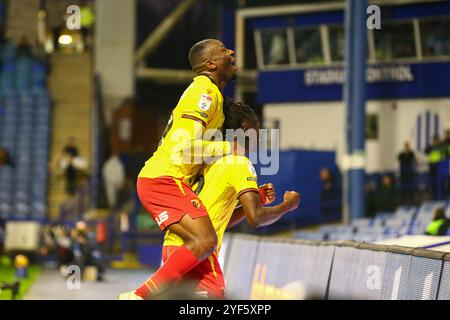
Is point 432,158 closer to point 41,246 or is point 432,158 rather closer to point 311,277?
point 41,246

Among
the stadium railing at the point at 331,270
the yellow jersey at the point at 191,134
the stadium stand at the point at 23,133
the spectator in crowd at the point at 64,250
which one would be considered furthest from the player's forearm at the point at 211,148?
the stadium stand at the point at 23,133

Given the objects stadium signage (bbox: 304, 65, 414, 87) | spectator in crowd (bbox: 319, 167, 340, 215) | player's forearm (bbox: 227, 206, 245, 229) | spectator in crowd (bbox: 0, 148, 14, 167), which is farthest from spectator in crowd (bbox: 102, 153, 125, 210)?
player's forearm (bbox: 227, 206, 245, 229)

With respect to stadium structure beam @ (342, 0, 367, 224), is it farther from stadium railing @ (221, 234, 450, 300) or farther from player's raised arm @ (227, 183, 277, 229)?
player's raised arm @ (227, 183, 277, 229)

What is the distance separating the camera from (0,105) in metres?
32.3

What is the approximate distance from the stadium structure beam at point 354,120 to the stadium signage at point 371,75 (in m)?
9.02

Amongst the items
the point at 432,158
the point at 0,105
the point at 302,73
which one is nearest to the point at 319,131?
the point at 302,73

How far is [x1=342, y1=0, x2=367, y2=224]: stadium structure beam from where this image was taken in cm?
2369

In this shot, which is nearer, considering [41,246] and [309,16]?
[41,246]

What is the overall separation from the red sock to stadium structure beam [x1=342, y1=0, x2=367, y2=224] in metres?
Answer: 17.6

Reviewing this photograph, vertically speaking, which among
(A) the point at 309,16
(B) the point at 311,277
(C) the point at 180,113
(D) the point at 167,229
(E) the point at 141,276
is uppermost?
(A) the point at 309,16

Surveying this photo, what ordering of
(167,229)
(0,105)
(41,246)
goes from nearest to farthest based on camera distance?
(167,229) → (41,246) → (0,105)

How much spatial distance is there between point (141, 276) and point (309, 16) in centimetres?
1515
